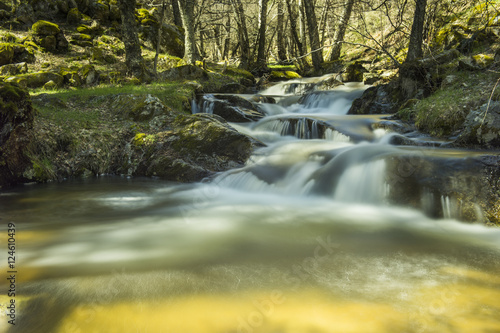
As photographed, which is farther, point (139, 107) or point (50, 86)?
point (50, 86)

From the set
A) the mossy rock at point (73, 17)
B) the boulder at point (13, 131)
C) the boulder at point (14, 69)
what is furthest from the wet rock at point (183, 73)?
the boulder at point (13, 131)

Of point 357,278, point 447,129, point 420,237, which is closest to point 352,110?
point 447,129

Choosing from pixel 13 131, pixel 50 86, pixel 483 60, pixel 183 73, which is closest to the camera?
pixel 13 131

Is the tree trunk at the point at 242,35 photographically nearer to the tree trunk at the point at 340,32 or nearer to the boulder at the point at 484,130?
the tree trunk at the point at 340,32

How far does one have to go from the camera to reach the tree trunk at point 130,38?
1070cm

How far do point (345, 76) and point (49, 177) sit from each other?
1216 centimetres

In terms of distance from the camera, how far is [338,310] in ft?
6.60

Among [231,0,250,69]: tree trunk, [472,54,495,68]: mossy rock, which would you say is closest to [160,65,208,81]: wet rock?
[231,0,250,69]: tree trunk

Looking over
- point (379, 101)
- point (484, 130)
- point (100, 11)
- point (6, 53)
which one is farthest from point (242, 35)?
point (484, 130)

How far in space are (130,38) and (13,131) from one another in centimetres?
673

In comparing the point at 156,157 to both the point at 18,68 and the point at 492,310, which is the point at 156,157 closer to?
the point at 492,310

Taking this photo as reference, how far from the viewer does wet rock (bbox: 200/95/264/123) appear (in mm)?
9367

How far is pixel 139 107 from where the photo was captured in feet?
26.1

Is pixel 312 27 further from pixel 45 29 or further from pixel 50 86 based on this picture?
pixel 50 86
